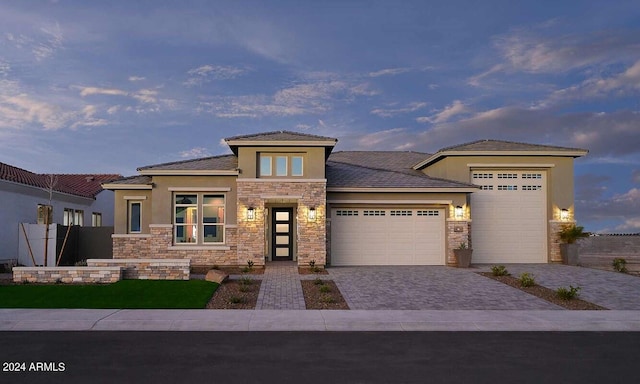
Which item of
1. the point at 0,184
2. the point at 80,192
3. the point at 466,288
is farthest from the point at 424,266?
the point at 80,192

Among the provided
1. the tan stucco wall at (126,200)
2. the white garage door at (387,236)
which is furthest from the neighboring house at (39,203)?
the white garage door at (387,236)

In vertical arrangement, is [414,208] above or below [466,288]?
above

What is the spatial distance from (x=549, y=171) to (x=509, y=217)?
9.38 feet

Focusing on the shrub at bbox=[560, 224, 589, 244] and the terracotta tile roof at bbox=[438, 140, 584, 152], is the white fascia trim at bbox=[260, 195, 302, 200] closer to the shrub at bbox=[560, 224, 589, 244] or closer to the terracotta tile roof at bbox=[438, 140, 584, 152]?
the terracotta tile roof at bbox=[438, 140, 584, 152]

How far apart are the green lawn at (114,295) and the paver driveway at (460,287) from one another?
4285 millimetres

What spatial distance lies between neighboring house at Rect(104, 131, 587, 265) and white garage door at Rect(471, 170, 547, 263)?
0.05 metres

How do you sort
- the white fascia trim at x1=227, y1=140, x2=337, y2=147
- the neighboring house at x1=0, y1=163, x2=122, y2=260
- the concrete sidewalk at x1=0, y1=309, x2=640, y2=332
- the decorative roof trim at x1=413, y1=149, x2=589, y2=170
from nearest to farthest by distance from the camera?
1. the concrete sidewalk at x1=0, y1=309, x2=640, y2=332
2. the white fascia trim at x1=227, y1=140, x2=337, y2=147
3. the neighboring house at x1=0, y1=163, x2=122, y2=260
4. the decorative roof trim at x1=413, y1=149, x2=589, y2=170

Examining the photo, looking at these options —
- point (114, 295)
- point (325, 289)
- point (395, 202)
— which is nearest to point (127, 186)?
point (114, 295)

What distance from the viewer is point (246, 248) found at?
21.1 meters

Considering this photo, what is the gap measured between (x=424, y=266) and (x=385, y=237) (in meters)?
2.04
